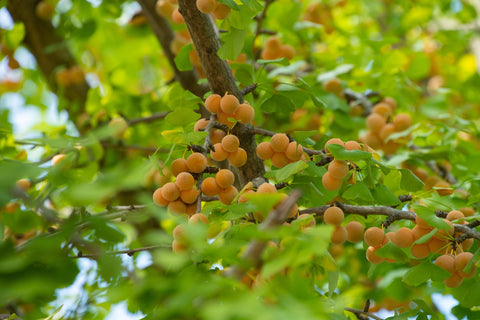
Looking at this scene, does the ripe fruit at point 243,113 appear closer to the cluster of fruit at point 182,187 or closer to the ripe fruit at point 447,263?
the cluster of fruit at point 182,187

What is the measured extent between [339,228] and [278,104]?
0.47 meters

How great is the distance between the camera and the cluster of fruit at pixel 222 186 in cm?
119

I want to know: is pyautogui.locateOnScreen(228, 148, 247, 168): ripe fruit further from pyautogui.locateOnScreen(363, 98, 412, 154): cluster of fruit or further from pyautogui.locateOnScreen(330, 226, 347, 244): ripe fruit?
pyautogui.locateOnScreen(363, 98, 412, 154): cluster of fruit

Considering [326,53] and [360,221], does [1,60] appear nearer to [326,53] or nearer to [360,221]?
[326,53]

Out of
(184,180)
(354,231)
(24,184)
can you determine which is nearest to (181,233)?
(184,180)

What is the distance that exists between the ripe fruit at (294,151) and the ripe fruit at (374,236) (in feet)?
0.92

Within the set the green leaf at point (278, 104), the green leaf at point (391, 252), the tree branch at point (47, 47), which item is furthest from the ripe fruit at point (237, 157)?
A: the tree branch at point (47, 47)

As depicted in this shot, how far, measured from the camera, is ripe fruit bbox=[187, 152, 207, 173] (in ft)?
3.83

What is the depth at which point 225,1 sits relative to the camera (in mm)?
1192

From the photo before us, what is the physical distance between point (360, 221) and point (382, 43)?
42.4 inches

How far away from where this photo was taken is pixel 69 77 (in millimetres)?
2668

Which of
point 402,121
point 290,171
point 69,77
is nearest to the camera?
point 290,171

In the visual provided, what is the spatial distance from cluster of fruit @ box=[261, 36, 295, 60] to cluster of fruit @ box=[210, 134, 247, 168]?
3.40 ft

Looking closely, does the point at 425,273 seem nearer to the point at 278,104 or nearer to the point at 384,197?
the point at 384,197
